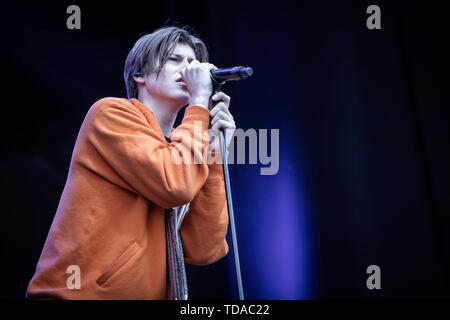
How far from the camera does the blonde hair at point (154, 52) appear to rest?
116cm

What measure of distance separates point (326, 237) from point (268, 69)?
2.82 ft

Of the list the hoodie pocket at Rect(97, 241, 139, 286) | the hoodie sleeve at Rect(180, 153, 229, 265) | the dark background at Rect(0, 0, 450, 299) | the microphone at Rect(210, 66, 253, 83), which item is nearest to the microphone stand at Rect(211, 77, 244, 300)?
the microphone at Rect(210, 66, 253, 83)

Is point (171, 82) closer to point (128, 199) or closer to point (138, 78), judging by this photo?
point (138, 78)

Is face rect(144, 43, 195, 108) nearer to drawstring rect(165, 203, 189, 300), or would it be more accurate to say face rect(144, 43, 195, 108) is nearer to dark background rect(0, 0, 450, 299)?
drawstring rect(165, 203, 189, 300)

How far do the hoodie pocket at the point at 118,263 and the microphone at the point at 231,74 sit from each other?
1.50 feet

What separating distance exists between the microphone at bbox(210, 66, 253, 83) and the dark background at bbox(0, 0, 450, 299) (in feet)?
3.03

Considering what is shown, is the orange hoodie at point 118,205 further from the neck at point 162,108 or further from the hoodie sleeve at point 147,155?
the neck at point 162,108

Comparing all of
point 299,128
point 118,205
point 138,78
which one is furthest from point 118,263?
point 299,128

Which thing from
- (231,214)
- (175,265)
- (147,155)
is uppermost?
(147,155)

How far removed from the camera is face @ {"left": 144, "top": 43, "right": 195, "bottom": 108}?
111 centimetres

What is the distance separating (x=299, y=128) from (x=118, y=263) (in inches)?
48.7

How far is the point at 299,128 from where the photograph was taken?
1.88m

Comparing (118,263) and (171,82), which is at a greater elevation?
(171,82)
